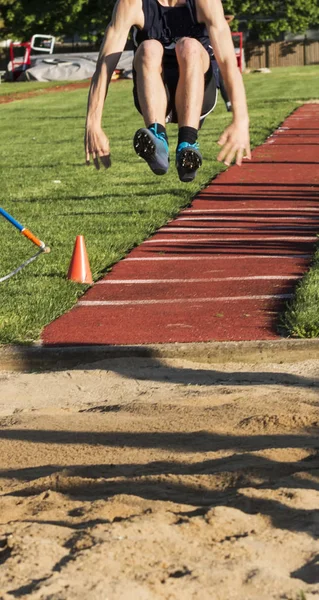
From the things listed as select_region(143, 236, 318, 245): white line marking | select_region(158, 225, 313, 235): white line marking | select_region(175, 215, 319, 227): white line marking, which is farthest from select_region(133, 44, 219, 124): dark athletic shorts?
select_region(175, 215, 319, 227): white line marking

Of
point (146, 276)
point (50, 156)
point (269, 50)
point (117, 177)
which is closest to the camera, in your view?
point (146, 276)

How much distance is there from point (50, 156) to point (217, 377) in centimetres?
1304

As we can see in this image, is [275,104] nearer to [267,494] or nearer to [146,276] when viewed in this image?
[146,276]

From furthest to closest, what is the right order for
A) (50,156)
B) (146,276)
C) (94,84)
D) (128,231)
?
(50,156)
(128,231)
(146,276)
(94,84)

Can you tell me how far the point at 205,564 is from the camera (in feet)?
12.1

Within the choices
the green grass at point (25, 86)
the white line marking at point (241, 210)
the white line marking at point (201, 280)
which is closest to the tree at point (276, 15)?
the green grass at point (25, 86)

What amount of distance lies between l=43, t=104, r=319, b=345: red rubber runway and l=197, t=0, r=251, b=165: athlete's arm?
7.40 feet

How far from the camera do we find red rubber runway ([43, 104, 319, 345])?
25.3 feet

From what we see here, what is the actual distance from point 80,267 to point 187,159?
3.32 m

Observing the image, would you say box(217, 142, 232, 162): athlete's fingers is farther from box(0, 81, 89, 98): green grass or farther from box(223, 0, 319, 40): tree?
box(223, 0, 319, 40): tree

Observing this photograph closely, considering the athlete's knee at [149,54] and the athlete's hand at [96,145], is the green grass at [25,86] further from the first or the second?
the athlete's hand at [96,145]

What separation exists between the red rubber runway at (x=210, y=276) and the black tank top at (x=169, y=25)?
2.32 meters

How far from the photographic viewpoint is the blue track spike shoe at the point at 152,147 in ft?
18.8

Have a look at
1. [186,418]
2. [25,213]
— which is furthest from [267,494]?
[25,213]
